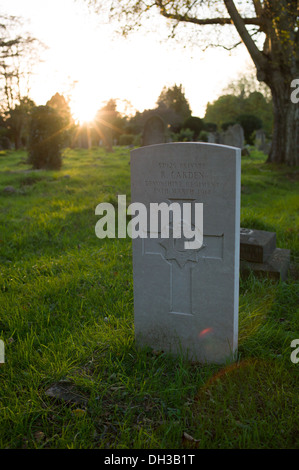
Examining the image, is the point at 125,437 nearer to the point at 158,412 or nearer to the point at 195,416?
the point at 158,412

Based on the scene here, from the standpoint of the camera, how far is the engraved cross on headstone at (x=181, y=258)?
270cm

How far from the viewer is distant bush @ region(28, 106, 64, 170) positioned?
504 inches

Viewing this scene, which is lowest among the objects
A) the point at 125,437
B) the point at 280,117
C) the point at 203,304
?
the point at 125,437

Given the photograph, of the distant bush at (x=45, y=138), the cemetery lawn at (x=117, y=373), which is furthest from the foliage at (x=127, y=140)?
the cemetery lawn at (x=117, y=373)

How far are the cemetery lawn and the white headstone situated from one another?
0.58 ft

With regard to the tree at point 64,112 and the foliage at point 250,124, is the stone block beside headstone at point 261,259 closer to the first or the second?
the tree at point 64,112

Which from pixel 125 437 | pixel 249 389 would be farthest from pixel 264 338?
pixel 125 437

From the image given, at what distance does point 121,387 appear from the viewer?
254 centimetres

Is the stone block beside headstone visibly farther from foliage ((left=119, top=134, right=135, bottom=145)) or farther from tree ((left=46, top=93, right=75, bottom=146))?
foliage ((left=119, top=134, right=135, bottom=145))

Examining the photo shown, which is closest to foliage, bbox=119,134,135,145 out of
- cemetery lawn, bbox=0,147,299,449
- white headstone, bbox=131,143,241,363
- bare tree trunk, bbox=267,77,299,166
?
bare tree trunk, bbox=267,77,299,166

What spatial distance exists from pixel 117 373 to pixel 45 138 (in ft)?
38.8

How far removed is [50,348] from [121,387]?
2.44ft

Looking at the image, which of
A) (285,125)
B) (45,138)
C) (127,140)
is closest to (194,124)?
(127,140)

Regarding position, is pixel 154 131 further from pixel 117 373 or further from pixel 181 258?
pixel 117 373
